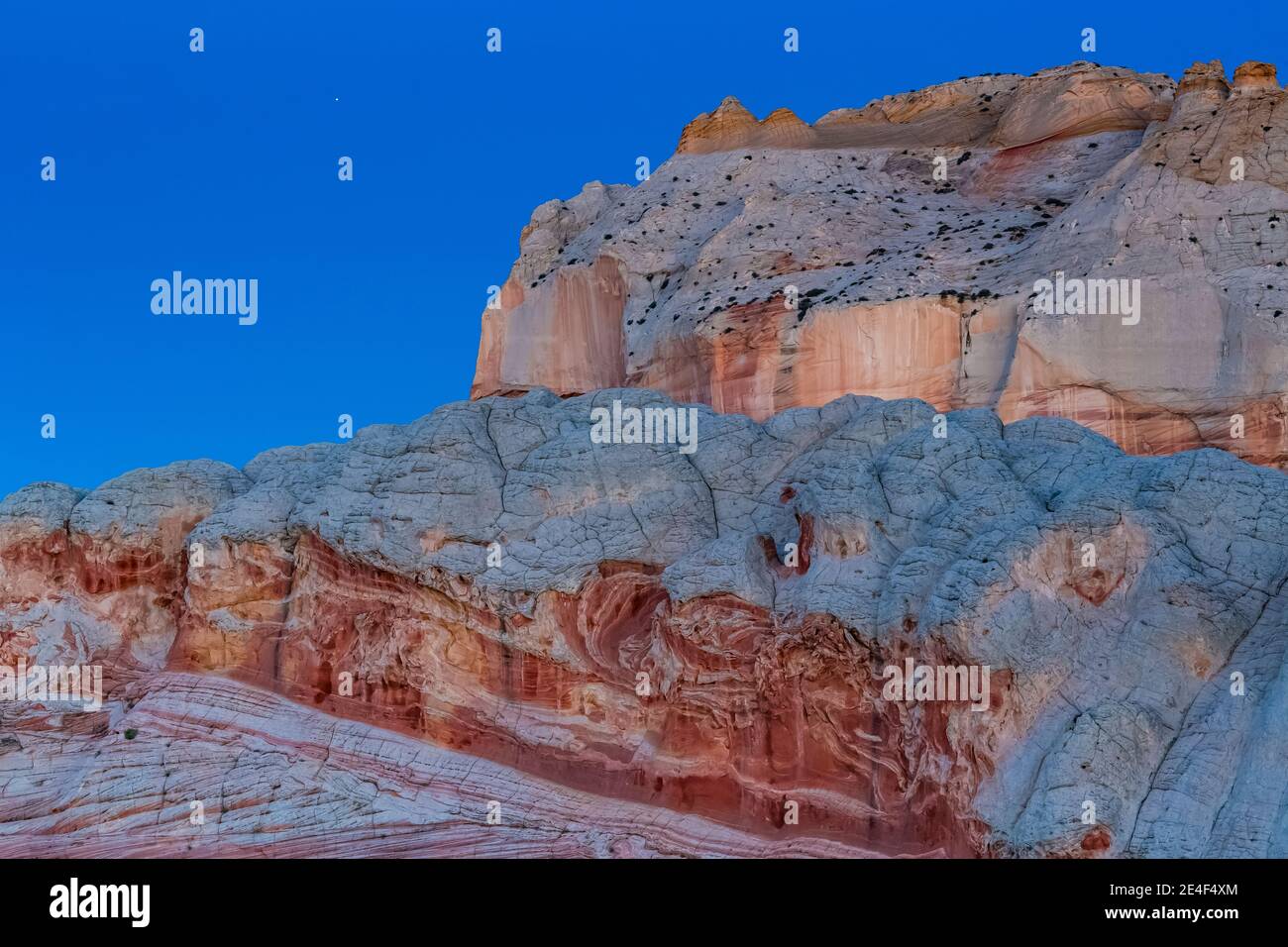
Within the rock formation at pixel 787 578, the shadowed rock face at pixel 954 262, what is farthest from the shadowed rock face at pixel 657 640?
the shadowed rock face at pixel 954 262

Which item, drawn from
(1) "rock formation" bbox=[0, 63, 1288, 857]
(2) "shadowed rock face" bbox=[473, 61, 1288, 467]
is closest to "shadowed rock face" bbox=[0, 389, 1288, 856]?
(1) "rock formation" bbox=[0, 63, 1288, 857]

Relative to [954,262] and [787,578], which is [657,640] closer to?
[787,578]

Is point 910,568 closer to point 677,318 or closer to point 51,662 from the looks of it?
point 677,318

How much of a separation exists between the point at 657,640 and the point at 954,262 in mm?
13000

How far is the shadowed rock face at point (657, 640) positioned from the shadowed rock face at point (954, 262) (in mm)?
5247

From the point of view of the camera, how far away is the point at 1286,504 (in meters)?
19.3

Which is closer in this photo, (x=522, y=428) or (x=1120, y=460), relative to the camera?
(x=1120, y=460)

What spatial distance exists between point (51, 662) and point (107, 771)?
13.0 ft

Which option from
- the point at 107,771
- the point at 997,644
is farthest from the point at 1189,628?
the point at 107,771

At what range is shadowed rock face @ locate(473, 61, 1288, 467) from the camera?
27.8m

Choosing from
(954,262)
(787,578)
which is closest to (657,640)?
(787,578)

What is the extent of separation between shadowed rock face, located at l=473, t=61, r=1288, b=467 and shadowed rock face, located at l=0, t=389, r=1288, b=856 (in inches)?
207

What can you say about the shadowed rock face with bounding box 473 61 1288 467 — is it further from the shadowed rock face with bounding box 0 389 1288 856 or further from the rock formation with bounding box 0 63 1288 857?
the shadowed rock face with bounding box 0 389 1288 856

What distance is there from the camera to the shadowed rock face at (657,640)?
18.2 meters
